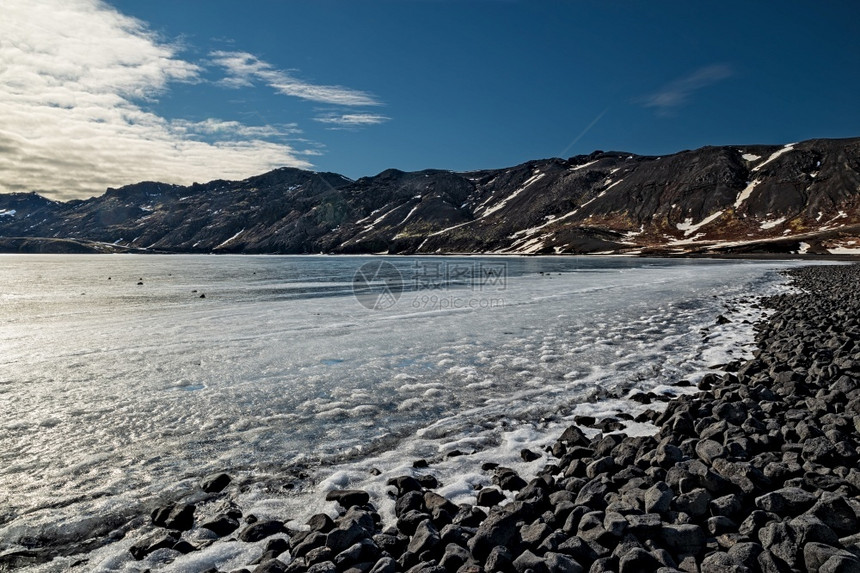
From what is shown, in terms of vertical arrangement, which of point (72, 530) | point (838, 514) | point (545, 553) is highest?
point (838, 514)

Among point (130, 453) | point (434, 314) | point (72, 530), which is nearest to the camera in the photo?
point (72, 530)

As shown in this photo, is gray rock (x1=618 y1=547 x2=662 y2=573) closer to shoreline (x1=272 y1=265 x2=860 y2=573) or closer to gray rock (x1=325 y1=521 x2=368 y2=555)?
shoreline (x1=272 y1=265 x2=860 y2=573)

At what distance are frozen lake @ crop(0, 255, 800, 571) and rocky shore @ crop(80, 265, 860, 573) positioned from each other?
704 mm

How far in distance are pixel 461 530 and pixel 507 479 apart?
162 centimetres

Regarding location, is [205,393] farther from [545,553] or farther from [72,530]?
[545,553]

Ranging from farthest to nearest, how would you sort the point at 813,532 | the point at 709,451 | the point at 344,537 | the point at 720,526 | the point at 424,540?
1. the point at 709,451
2. the point at 344,537
3. the point at 424,540
4. the point at 720,526
5. the point at 813,532

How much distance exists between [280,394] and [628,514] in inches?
326

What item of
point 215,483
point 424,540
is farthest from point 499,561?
point 215,483

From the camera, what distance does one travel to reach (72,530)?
556cm

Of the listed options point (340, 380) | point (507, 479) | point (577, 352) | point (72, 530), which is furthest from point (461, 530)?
point (577, 352)

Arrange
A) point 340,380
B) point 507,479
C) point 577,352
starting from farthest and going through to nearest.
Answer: point 577,352
point 340,380
point 507,479

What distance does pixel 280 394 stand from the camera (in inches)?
434

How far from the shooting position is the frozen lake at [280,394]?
263 inches

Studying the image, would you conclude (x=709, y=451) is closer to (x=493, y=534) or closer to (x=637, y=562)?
(x=637, y=562)
